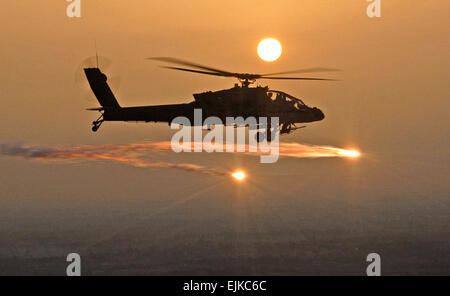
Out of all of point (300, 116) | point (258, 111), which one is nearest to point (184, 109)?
point (258, 111)

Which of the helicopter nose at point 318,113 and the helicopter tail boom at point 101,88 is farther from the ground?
the helicopter tail boom at point 101,88

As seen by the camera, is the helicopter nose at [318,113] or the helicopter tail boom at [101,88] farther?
the helicopter tail boom at [101,88]

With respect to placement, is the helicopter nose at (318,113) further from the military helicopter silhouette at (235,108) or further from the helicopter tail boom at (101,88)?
the helicopter tail boom at (101,88)

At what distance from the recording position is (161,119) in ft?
228

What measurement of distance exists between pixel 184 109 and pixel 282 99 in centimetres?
1023

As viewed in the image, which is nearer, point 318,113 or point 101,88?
point 318,113

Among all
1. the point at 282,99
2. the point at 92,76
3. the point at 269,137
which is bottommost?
the point at 269,137

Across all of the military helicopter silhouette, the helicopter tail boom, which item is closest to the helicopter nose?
the military helicopter silhouette

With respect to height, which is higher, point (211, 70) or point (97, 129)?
point (211, 70)

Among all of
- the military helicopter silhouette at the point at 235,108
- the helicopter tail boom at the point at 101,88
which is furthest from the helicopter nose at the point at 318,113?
the helicopter tail boom at the point at 101,88

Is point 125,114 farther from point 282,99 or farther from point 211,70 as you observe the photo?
point 282,99

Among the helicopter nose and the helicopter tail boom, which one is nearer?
the helicopter nose

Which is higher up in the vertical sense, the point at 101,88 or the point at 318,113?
the point at 101,88

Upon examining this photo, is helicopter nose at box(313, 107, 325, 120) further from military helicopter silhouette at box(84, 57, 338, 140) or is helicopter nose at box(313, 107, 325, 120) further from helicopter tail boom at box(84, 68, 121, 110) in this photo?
helicopter tail boom at box(84, 68, 121, 110)
